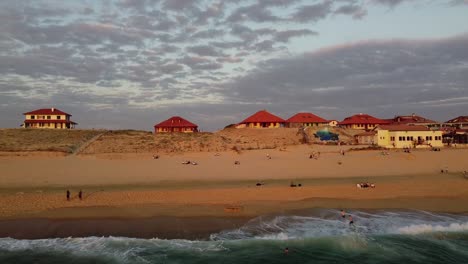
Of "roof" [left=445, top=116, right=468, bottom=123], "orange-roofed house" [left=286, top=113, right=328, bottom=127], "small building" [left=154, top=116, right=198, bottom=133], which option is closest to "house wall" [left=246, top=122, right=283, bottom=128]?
"orange-roofed house" [left=286, top=113, right=328, bottom=127]

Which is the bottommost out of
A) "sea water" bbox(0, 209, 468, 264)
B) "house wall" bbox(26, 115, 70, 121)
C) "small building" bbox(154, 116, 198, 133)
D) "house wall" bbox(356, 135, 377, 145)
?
"sea water" bbox(0, 209, 468, 264)

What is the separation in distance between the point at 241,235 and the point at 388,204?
10.4 meters

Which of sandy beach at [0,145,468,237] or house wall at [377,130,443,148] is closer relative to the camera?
sandy beach at [0,145,468,237]

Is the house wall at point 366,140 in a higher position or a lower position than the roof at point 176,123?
lower

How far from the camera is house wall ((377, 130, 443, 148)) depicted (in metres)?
51.2

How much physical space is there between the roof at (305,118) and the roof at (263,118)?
5.40 meters

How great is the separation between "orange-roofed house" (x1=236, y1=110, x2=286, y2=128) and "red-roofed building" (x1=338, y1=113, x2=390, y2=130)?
55.3ft

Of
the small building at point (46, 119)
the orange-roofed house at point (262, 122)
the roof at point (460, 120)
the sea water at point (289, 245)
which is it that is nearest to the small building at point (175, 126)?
the orange-roofed house at point (262, 122)

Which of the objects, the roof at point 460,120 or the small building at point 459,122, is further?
the roof at point 460,120

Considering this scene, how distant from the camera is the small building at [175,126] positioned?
6800 cm

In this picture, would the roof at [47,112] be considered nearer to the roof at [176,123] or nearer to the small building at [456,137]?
the roof at [176,123]

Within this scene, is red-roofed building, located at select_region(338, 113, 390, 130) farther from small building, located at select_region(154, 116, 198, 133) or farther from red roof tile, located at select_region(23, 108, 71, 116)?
red roof tile, located at select_region(23, 108, 71, 116)

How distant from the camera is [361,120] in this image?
78125 mm

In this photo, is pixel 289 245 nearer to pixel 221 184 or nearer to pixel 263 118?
pixel 221 184
